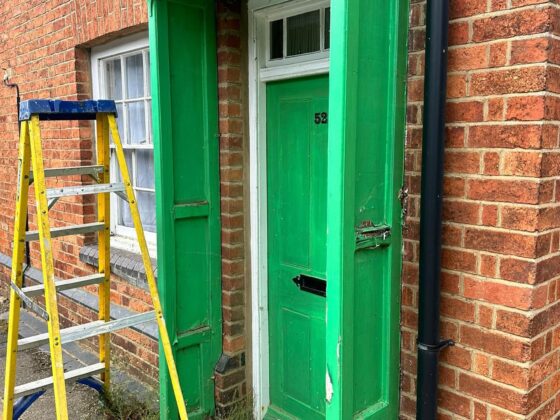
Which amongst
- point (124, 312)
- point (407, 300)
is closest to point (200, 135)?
point (407, 300)

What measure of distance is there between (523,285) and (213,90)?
2157 mm

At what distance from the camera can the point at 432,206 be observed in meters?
2.10

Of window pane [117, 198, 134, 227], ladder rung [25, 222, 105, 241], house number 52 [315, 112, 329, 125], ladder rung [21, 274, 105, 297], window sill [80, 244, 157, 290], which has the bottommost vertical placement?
window sill [80, 244, 157, 290]

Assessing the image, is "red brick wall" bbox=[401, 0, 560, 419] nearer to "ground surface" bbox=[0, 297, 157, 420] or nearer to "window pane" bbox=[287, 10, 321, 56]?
"window pane" bbox=[287, 10, 321, 56]

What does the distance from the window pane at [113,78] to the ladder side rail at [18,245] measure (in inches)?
77.0

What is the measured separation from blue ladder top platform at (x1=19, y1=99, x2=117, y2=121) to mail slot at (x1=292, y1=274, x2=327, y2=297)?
1.50 m

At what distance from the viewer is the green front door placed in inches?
120

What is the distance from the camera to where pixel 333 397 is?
80.8 inches

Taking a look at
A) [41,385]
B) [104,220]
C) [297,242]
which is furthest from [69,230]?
[297,242]

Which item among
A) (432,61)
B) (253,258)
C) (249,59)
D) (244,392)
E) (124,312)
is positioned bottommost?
(244,392)

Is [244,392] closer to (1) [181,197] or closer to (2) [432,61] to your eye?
(1) [181,197]

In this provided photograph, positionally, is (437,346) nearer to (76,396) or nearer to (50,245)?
(50,245)

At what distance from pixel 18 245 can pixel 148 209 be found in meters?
1.50

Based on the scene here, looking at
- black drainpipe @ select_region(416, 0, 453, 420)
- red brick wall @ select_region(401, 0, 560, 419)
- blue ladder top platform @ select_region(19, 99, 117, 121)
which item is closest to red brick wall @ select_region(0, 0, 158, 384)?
blue ladder top platform @ select_region(19, 99, 117, 121)
